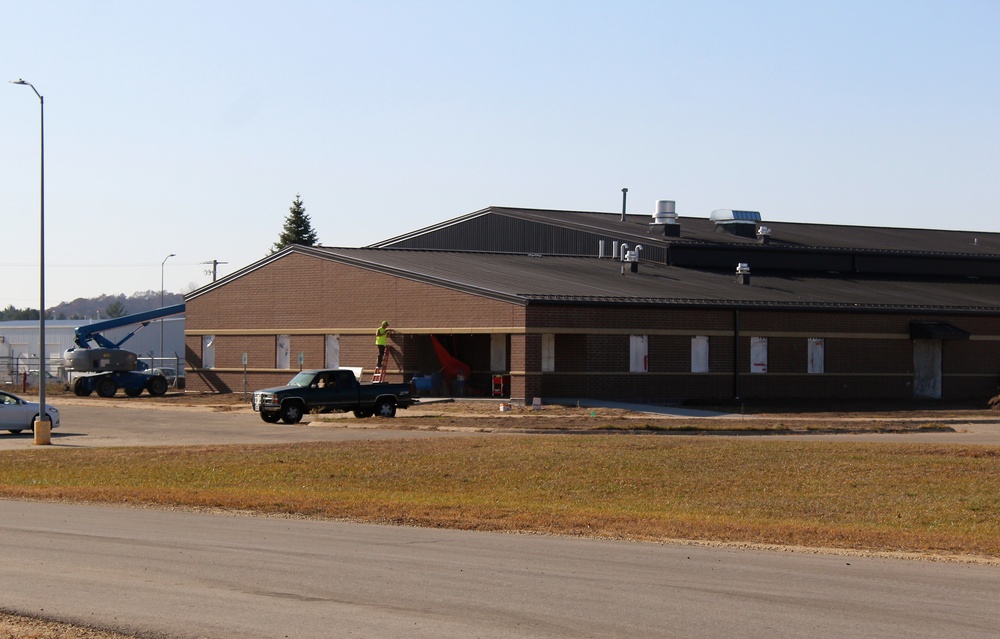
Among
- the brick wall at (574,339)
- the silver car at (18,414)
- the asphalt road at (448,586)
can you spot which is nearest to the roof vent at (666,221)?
the brick wall at (574,339)

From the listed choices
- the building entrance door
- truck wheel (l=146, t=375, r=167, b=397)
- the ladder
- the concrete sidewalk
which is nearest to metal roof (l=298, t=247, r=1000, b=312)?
the building entrance door

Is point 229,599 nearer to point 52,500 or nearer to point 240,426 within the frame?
point 52,500

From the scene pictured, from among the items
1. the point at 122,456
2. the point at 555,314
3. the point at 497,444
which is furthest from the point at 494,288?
the point at 122,456

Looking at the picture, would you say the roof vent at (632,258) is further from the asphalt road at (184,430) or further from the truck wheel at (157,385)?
the truck wheel at (157,385)

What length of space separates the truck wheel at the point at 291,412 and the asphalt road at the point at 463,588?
24.7 m

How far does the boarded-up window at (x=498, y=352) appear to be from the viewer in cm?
5062

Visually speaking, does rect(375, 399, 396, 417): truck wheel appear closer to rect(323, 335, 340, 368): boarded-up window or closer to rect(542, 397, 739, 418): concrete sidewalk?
rect(542, 397, 739, 418): concrete sidewalk

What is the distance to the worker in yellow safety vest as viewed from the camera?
166ft

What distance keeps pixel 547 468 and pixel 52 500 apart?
966 centimetres

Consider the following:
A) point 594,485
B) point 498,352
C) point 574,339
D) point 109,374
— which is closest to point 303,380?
point 574,339

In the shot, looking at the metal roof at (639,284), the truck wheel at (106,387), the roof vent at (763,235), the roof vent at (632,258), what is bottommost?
the truck wheel at (106,387)

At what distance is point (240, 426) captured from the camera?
131ft

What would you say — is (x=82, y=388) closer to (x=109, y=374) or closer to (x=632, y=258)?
(x=109, y=374)

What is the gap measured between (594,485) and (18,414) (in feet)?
70.9
